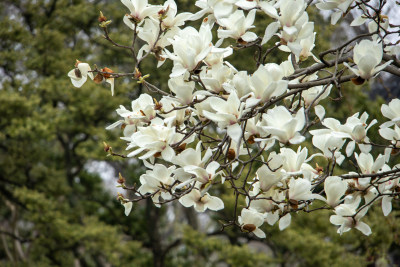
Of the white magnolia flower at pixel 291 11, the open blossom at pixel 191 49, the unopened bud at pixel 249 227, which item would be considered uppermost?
the white magnolia flower at pixel 291 11

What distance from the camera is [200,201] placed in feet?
4.70

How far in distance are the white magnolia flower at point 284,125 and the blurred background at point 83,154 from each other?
3.85 metres

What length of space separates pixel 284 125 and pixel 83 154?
5.27 meters

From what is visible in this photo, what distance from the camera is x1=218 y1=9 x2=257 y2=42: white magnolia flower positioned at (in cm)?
136

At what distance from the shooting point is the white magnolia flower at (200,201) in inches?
55.7

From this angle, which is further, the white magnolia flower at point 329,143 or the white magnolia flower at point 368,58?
the white magnolia flower at point 329,143

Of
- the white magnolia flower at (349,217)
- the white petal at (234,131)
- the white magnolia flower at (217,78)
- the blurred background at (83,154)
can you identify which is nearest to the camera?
the white petal at (234,131)

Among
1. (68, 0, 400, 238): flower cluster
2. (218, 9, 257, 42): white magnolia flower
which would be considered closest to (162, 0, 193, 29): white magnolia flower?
(68, 0, 400, 238): flower cluster

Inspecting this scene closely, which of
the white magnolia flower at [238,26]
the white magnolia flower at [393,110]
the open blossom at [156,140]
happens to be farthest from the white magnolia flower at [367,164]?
Answer: the open blossom at [156,140]

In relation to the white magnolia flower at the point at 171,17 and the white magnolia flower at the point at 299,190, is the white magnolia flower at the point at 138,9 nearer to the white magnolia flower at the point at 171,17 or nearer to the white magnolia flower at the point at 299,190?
the white magnolia flower at the point at 171,17

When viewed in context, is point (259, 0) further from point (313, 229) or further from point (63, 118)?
point (63, 118)

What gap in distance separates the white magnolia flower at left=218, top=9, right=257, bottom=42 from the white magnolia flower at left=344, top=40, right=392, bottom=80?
269 millimetres

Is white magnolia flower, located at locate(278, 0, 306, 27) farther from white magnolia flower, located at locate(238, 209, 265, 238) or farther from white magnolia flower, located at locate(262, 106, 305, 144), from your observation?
white magnolia flower, located at locate(238, 209, 265, 238)

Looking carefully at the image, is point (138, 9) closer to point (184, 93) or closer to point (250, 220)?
point (184, 93)
